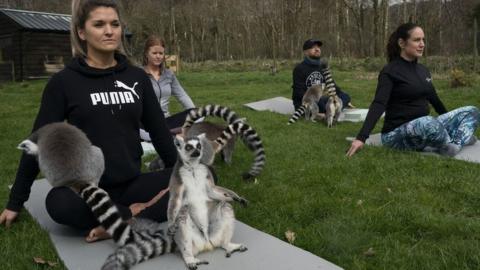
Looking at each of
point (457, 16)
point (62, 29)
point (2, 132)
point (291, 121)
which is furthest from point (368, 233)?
point (457, 16)

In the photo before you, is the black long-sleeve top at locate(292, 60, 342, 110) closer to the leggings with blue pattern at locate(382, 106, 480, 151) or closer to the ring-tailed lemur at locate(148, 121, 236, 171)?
the leggings with blue pattern at locate(382, 106, 480, 151)

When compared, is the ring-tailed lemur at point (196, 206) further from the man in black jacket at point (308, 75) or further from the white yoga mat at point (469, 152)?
the man in black jacket at point (308, 75)

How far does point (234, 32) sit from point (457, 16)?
47.4 feet

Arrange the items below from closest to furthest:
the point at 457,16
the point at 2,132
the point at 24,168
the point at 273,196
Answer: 1. the point at 24,168
2. the point at 273,196
3. the point at 2,132
4. the point at 457,16

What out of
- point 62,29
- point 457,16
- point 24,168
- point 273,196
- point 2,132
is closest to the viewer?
point 24,168

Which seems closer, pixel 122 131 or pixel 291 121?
pixel 122 131

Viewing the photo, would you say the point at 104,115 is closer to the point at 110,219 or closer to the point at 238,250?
the point at 110,219

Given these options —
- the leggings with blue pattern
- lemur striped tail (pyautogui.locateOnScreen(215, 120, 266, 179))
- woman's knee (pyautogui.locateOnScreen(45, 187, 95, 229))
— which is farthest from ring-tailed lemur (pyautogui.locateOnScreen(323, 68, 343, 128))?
woman's knee (pyautogui.locateOnScreen(45, 187, 95, 229))

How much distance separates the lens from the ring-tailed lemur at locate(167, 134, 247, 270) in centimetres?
248

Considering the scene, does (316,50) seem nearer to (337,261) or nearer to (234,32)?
(337,261)

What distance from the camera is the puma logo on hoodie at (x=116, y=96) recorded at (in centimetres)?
300

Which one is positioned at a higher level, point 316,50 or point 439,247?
point 316,50

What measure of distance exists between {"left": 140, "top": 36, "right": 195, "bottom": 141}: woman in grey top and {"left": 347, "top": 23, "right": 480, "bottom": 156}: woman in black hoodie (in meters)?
2.00

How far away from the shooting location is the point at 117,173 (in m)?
3.11
